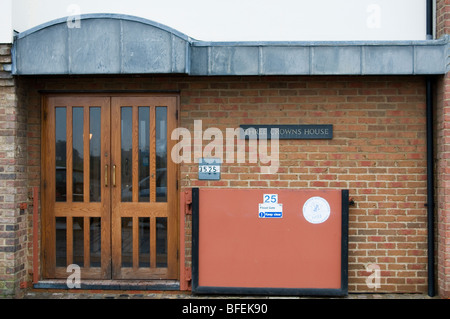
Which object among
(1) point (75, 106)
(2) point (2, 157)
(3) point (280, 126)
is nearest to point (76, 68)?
(1) point (75, 106)

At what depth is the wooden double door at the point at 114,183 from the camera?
16.0 ft

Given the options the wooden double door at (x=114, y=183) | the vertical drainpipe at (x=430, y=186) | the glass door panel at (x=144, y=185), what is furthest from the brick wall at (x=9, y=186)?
the vertical drainpipe at (x=430, y=186)

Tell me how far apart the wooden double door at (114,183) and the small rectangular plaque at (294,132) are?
998 mm

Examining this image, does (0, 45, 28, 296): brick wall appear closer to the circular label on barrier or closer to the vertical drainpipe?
the circular label on barrier

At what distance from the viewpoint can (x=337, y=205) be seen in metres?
4.64

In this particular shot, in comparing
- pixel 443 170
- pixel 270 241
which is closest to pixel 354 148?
pixel 443 170

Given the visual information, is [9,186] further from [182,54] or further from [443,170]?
[443,170]

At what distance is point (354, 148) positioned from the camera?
4762 millimetres

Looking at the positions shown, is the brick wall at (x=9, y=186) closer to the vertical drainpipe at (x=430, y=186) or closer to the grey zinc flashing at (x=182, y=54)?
the grey zinc flashing at (x=182, y=54)

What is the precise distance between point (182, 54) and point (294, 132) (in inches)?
63.2

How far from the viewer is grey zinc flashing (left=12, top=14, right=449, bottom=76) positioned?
4.32 metres

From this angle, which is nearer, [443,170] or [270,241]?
[443,170]

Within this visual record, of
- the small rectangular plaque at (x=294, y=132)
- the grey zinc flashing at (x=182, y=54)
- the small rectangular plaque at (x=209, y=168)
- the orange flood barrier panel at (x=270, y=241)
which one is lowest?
the orange flood barrier panel at (x=270, y=241)

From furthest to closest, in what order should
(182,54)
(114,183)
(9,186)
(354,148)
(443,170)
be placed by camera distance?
(114,183), (354,148), (9,186), (443,170), (182,54)
